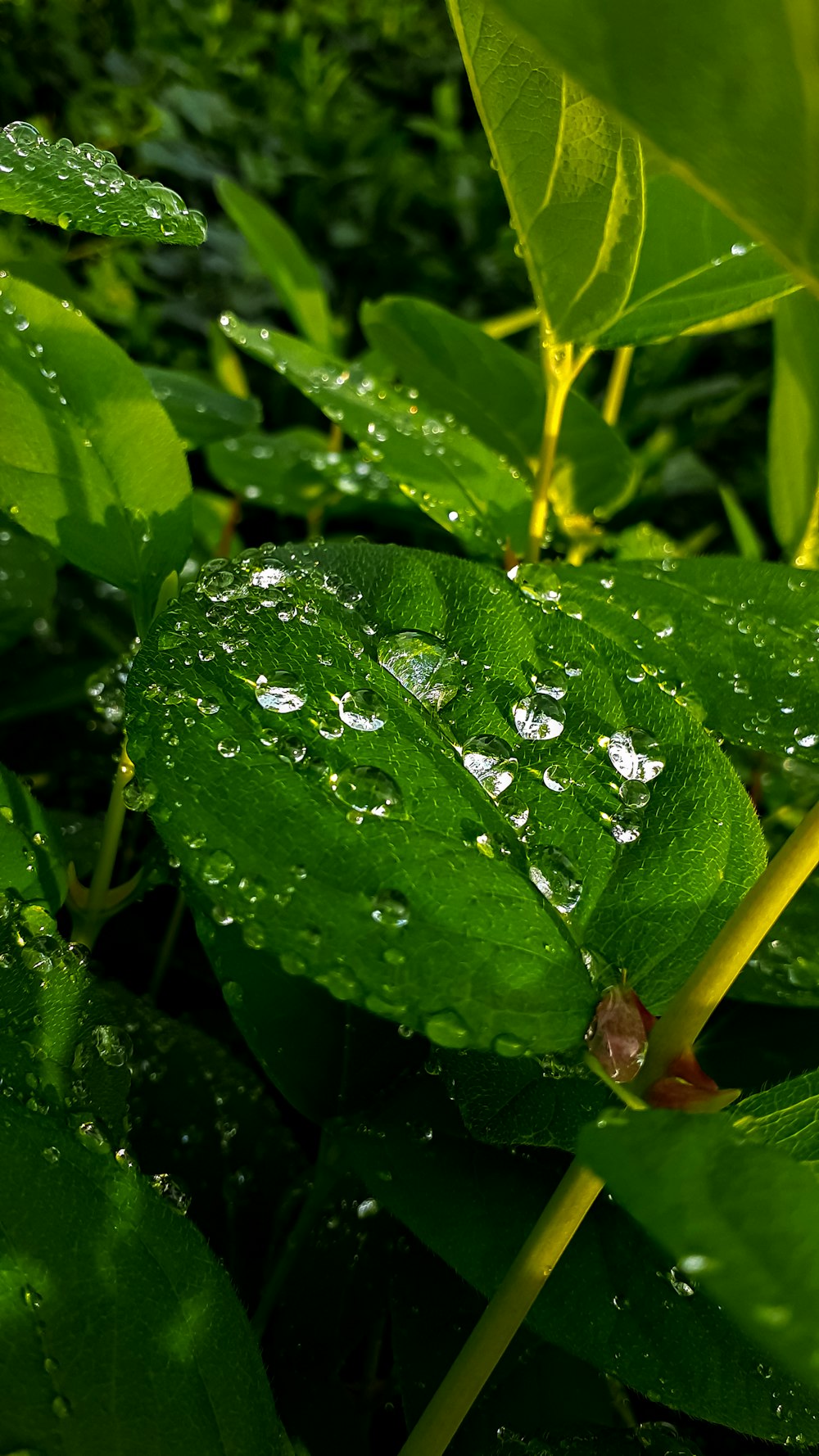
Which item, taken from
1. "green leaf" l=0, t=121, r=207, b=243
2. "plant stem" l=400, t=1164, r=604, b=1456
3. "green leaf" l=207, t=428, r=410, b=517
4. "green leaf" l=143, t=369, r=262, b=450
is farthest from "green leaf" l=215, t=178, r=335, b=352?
"plant stem" l=400, t=1164, r=604, b=1456

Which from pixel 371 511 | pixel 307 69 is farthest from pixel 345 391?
pixel 307 69

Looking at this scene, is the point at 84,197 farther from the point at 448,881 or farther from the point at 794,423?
the point at 794,423

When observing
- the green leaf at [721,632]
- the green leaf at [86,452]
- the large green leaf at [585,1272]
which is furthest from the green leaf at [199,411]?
the large green leaf at [585,1272]

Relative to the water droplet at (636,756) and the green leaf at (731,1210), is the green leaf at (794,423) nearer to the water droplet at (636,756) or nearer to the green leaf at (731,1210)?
the water droplet at (636,756)

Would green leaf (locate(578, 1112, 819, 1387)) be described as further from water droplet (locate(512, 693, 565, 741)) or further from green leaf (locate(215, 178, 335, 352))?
green leaf (locate(215, 178, 335, 352))

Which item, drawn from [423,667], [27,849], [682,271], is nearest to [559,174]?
[682,271]

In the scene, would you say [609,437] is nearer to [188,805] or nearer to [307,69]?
[188,805]

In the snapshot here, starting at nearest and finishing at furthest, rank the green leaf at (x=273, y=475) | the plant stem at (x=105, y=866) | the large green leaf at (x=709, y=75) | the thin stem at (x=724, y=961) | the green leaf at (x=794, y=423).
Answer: the large green leaf at (x=709, y=75), the thin stem at (x=724, y=961), the plant stem at (x=105, y=866), the green leaf at (x=794, y=423), the green leaf at (x=273, y=475)
